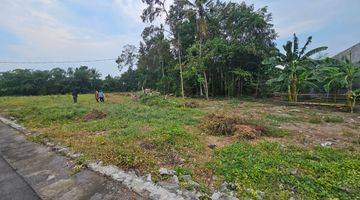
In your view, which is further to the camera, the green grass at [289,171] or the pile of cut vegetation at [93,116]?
the pile of cut vegetation at [93,116]

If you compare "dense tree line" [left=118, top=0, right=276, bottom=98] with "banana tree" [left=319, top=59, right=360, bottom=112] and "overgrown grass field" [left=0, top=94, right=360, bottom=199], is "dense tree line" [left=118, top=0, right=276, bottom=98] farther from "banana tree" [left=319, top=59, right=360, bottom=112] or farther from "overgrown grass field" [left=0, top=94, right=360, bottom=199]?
"overgrown grass field" [left=0, top=94, right=360, bottom=199]

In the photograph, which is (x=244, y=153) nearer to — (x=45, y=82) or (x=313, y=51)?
(x=313, y=51)

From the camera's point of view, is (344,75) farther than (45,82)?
No

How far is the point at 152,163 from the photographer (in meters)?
5.07

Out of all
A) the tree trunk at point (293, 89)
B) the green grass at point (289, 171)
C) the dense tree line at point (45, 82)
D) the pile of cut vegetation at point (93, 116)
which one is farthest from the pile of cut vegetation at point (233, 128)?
the dense tree line at point (45, 82)

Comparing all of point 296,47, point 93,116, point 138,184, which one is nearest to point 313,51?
point 296,47

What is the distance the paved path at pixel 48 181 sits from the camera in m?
4.24

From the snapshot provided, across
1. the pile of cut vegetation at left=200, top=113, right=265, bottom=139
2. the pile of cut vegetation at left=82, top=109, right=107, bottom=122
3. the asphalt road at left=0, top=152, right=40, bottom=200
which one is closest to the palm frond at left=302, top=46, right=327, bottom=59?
the pile of cut vegetation at left=200, top=113, right=265, bottom=139

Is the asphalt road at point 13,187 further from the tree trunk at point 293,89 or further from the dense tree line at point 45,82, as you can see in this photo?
the dense tree line at point 45,82

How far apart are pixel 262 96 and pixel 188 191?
20.9 meters

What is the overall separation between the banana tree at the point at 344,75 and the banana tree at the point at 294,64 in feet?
4.32

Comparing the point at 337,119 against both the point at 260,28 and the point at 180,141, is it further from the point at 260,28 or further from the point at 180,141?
the point at 260,28

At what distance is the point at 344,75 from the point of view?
15016 millimetres

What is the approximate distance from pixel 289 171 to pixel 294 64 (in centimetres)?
1484
